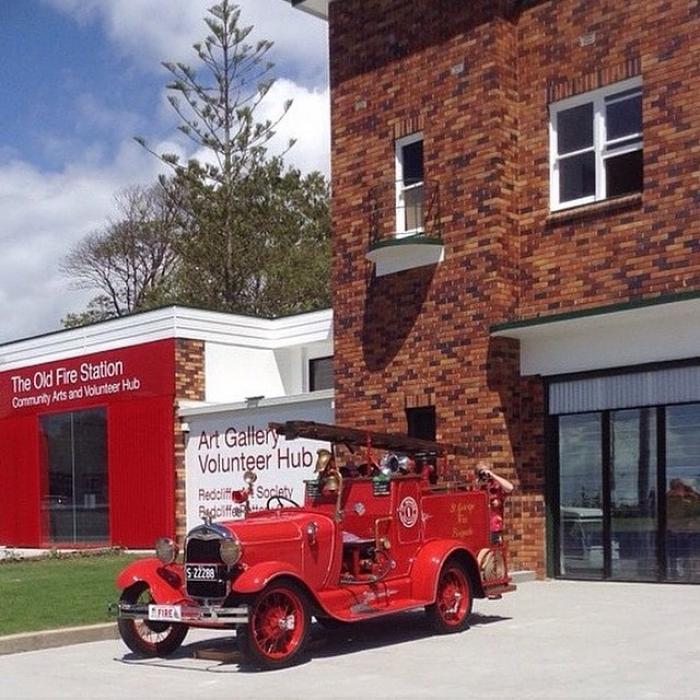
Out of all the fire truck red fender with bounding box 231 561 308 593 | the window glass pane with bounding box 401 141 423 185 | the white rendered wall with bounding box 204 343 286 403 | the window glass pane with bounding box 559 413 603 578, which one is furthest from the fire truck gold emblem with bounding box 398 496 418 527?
the white rendered wall with bounding box 204 343 286 403

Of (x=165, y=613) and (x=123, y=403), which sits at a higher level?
Answer: (x=123, y=403)

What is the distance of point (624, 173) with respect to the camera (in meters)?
15.7

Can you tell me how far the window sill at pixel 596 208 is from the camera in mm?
15368

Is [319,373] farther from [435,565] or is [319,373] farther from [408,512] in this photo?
[435,565]

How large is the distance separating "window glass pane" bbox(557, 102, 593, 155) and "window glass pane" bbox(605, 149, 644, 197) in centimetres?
49

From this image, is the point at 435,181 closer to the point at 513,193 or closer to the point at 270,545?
the point at 513,193

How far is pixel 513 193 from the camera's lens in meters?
16.7

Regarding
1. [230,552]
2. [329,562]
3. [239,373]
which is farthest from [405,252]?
[239,373]

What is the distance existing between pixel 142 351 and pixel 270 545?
14717 mm

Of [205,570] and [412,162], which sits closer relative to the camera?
[205,570]

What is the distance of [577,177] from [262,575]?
27.7 feet

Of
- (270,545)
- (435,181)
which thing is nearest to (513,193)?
(435,181)

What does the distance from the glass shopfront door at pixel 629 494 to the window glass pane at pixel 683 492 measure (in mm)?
12

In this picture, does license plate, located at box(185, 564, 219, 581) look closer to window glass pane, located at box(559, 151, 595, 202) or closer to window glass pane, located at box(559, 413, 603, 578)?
window glass pane, located at box(559, 413, 603, 578)
